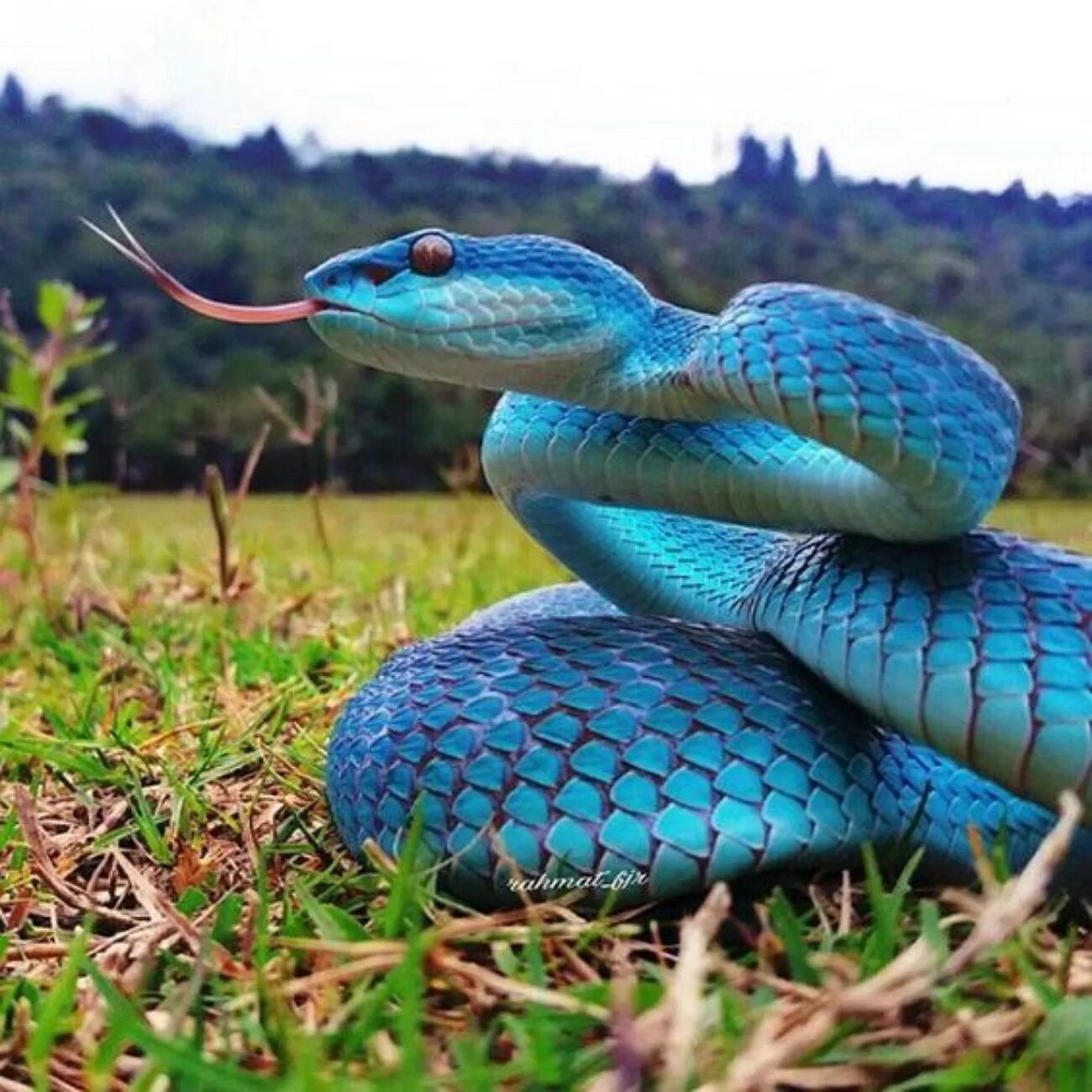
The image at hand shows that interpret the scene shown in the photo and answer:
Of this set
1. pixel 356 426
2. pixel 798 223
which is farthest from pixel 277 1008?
pixel 798 223

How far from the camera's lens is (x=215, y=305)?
1767mm

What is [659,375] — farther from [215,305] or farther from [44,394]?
[44,394]

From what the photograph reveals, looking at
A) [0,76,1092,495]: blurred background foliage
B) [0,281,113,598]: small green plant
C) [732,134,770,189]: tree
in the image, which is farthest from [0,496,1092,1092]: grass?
[732,134,770,189]: tree

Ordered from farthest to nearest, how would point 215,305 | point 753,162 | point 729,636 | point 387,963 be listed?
point 753,162, point 215,305, point 729,636, point 387,963

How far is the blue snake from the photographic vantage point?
1348 millimetres

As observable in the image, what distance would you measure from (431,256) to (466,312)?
88 mm

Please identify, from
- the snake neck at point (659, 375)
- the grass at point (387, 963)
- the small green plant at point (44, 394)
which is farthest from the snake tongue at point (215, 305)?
the small green plant at point (44, 394)

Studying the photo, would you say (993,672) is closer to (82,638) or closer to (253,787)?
(253,787)

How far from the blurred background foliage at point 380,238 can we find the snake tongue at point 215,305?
210 cm

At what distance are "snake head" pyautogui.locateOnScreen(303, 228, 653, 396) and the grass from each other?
24.0 inches

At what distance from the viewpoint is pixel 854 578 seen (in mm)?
1510

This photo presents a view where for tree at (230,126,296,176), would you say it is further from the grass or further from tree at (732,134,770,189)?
the grass

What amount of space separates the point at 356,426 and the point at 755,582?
805cm

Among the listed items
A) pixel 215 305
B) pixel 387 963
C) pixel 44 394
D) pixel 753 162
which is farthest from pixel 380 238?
pixel 387 963
